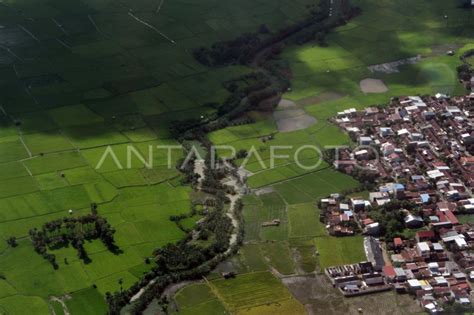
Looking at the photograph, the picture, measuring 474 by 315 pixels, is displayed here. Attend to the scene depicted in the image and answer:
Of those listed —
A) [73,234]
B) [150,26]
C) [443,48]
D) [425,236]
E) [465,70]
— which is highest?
[465,70]

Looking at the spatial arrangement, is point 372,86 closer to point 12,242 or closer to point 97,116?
point 97,116

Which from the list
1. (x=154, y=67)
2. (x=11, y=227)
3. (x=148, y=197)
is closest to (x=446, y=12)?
(x=154, y=67)

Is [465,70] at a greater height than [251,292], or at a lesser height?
greater

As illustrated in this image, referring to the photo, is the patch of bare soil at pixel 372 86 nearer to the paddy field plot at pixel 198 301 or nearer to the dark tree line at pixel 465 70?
the dark tree line at pixel 465 70

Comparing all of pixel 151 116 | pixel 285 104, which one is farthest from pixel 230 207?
pixel 285 104

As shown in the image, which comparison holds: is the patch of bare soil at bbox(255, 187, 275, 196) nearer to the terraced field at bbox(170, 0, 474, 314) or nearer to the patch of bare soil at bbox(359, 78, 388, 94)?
the terraced field at bbox(170, 0, 474, 314)

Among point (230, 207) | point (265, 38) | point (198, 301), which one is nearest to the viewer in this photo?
point (198, 301)

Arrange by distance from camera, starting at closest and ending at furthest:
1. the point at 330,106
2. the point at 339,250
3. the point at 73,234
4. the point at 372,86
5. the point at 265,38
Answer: the point at 339,250, the point at 73,234, the point at 330,106, the point at 372,86, the point at 265,38
